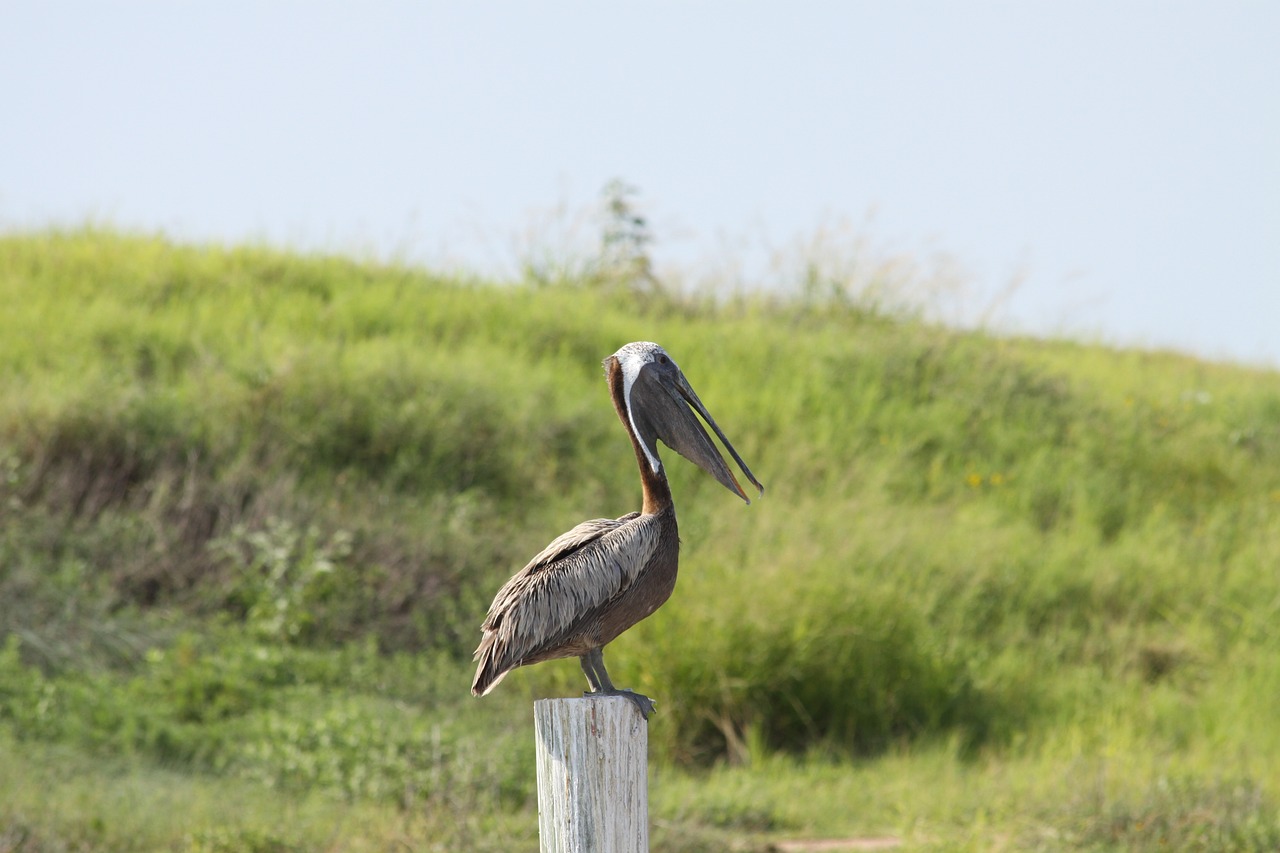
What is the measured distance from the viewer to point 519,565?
9414 mm

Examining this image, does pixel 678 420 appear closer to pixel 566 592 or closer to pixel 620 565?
pixel 620 565

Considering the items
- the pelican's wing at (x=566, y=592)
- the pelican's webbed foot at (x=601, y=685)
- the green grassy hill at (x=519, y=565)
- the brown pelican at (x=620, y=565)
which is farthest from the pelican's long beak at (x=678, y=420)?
the green grassy hill at (x=519, y=565)

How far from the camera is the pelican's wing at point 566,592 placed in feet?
8.88

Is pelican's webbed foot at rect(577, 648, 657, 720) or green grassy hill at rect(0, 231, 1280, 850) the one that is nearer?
pelican's webbed foot at rect(577, 648, 657, 720)

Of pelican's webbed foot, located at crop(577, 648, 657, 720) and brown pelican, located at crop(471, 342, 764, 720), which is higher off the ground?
brown pelican, located at crop(471, 342, 764, 720)

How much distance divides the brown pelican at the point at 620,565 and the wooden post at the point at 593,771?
0.22 feet

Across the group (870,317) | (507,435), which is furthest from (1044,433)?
(507,435)

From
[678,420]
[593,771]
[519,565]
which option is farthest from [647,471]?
[519,565]

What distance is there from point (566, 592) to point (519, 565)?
6.77 m

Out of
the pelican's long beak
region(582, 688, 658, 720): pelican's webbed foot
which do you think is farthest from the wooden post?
the pelican's long beak

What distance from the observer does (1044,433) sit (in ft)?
43.5

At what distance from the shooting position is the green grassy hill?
654cm

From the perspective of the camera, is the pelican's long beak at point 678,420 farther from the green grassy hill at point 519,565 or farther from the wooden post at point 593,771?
the green grassy hill at point 519,565

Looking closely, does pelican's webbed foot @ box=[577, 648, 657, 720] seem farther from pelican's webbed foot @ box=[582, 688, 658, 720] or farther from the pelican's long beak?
the pelican's long beak
